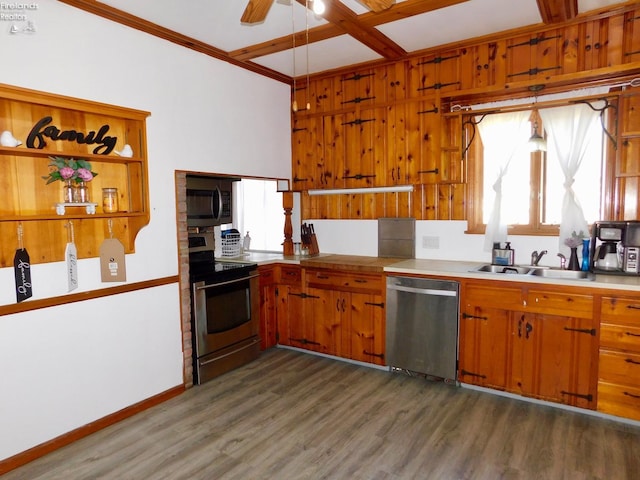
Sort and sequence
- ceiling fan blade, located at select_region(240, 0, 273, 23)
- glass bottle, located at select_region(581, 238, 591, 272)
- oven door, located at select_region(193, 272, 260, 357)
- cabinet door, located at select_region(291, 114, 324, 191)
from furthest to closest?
cabinet door, located at select_region(291, 114, 324, 191)
oven door, located at select_region(193, 272, 260, 357)
glass bottle, located at select_region(581, 238, 591, 272)
ceiling fan blade, located at select_region(240, 0, 273, 23)

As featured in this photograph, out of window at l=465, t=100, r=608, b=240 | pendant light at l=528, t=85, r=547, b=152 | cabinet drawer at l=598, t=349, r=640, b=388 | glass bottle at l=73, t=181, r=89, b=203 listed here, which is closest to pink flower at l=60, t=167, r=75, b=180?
glass bottle at l=73, t=181, r=89, b=203

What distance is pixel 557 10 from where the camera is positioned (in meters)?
2.79

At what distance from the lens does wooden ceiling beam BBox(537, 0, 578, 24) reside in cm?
268

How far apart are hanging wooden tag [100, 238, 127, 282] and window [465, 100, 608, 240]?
285 cm

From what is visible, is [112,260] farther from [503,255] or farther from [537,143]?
[537,143]

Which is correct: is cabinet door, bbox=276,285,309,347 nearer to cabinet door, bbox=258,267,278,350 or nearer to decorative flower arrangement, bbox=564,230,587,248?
cabinet door, bbox=258,267,278,350

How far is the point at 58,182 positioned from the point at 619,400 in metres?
3.84

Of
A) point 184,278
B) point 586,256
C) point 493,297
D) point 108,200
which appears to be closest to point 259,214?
point 184,278

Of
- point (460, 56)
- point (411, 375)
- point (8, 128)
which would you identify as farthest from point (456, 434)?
point (8, 128)

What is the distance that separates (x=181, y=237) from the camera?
3.25 m

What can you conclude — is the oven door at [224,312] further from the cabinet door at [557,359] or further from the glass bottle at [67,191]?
the cabinet door at [557,359]

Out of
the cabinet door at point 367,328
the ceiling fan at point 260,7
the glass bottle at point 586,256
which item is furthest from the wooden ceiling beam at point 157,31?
the glass bottle at point 586,256

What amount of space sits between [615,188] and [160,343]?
360 cm

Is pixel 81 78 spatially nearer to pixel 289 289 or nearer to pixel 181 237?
pixel 181 237
